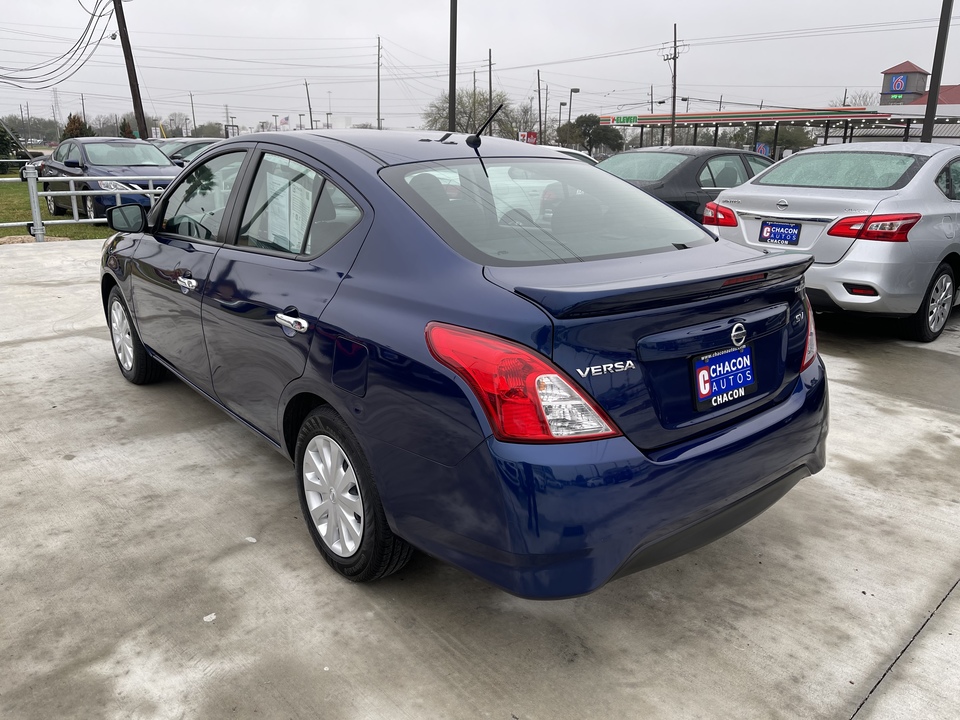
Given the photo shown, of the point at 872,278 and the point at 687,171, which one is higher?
the point at 687,171

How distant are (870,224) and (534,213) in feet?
12.6

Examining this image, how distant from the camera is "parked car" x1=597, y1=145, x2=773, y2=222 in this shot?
889 centimetres

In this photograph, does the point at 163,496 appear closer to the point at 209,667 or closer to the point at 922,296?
the point at 209,667

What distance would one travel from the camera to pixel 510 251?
2.47m

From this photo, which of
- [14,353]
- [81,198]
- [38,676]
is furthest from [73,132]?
[38,676]

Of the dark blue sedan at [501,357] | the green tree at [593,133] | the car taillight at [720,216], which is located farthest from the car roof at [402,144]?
the green tree at [593,133]

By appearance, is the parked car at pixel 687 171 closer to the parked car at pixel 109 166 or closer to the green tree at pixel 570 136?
the parked car at pixel 109 166

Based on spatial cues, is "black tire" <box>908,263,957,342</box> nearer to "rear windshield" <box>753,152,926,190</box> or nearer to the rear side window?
"rear windshield" <box>753,152,926,190</box>

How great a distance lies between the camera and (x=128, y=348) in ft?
16.1

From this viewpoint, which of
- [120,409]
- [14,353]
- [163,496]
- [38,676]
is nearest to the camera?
[38,676]

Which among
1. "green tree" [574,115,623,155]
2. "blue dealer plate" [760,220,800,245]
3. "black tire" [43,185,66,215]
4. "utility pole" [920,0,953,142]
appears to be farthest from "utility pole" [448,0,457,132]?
"green tree" [574,115,623,155]

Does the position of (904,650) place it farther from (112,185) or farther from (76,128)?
(76,128)

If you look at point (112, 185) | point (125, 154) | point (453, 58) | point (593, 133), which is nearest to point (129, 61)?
point (453, 58)

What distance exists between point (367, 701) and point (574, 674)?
629mm
